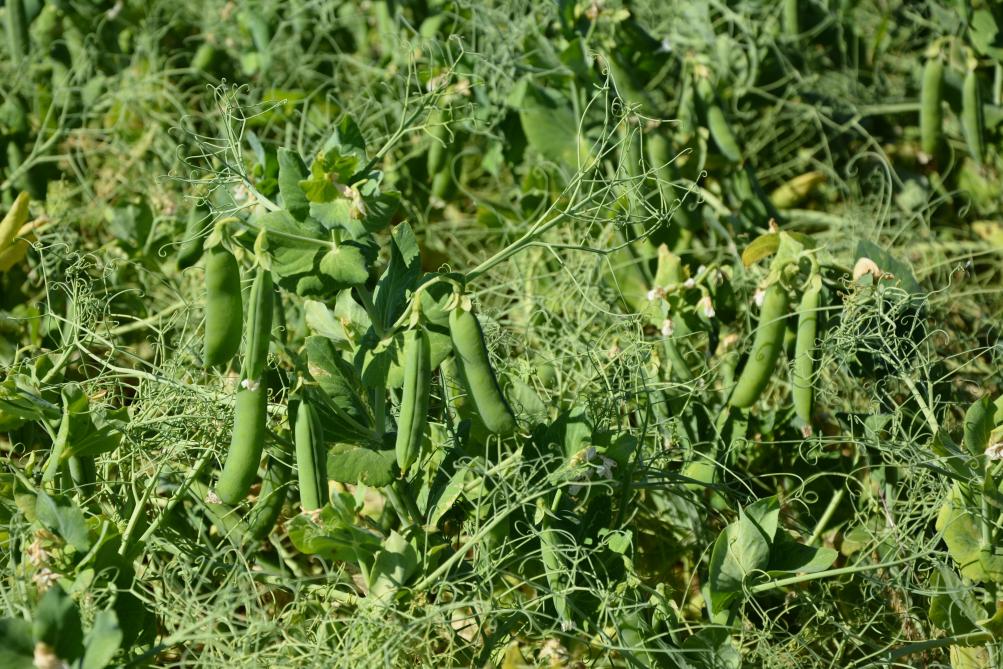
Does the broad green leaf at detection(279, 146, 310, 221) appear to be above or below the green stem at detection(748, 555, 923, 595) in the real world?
above

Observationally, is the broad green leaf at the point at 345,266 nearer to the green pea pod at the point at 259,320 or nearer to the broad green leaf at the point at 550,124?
the green pea pod at the point at 259,320

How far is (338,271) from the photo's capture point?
1183 millimetres

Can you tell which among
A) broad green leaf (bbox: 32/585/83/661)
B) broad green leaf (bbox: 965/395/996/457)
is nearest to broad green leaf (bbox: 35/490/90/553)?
broad green leaf (bbox: 32/585/83/661)

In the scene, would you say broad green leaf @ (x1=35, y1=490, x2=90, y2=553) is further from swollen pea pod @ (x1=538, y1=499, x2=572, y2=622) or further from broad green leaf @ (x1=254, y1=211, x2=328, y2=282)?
swollen pea pod @ (x1=538, y1=499, x2=572, y2=622)

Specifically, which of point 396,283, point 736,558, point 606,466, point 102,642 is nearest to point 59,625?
point 102,642

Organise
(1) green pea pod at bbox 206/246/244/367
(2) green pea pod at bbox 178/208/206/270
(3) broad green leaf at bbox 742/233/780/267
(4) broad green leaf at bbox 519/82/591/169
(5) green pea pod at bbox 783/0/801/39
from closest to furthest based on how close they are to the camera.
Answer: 1. (1) green pea pod at bbox 206/246/244/367
2. (3) broad green leaf at bbox 742/233/780/267
3. (2) green pea pod at bbox 178/208/206/270
4. (4) broad green leaf at bbox 519/82/591/169
5. (5) green pea pod at bbox 783/0/801/39

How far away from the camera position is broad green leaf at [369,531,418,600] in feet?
3.98

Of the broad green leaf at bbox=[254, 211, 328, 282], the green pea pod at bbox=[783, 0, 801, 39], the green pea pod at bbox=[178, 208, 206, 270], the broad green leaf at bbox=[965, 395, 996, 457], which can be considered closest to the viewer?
the broad green leaf at bbox=[254, 211, 328, 282]

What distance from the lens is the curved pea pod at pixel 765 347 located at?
1514mm

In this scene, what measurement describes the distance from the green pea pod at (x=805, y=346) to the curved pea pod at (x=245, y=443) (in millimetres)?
779

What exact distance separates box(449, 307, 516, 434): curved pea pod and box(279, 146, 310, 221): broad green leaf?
22 cm

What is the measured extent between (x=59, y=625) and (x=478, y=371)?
1.60 feet

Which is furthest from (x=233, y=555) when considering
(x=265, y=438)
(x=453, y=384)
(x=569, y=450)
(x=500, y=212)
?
(x=500, y=212)

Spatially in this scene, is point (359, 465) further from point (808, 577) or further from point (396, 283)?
point (808, 577)
